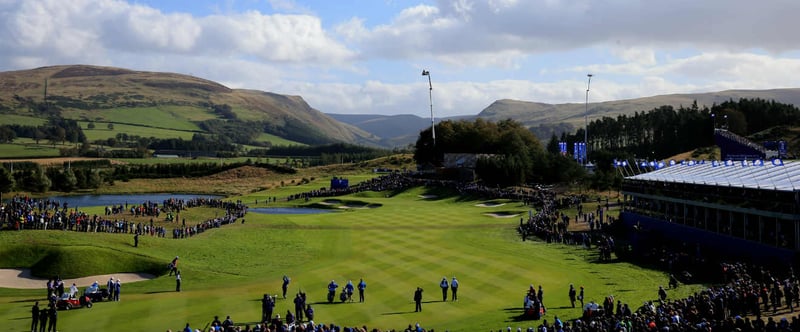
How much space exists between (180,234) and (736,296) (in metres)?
51.0

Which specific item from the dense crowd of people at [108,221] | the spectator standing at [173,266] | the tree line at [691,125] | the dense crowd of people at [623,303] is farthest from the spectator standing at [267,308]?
the tree line at [691,125]

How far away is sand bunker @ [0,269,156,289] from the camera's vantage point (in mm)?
44562

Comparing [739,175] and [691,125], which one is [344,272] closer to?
[739,175]

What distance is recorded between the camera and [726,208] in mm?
49906

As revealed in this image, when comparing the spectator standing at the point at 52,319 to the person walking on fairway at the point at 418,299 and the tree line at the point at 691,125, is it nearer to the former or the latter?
the person walking on fairway at the point at 418,299

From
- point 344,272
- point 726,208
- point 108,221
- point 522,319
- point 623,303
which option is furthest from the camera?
point 108,221

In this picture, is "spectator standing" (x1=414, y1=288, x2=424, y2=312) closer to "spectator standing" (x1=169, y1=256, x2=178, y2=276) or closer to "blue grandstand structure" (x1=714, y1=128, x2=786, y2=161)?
"spectator standing" (x1=169, y1=256, x2=178, y2=276)

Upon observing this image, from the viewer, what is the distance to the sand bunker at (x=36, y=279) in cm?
4456

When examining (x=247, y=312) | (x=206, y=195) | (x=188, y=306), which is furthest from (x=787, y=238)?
(x=206, y=195)

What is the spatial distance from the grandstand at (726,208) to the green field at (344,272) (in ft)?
27.5

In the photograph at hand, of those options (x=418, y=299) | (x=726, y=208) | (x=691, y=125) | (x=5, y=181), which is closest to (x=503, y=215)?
(x=726, y=208)

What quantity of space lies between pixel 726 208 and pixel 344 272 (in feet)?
100

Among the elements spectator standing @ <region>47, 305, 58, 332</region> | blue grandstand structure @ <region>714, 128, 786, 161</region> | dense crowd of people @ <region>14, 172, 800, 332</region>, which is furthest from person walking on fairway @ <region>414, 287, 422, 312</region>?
blue grandstand structure @ <region>714, 128, 786, 161</region>

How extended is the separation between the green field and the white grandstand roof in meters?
11.4
